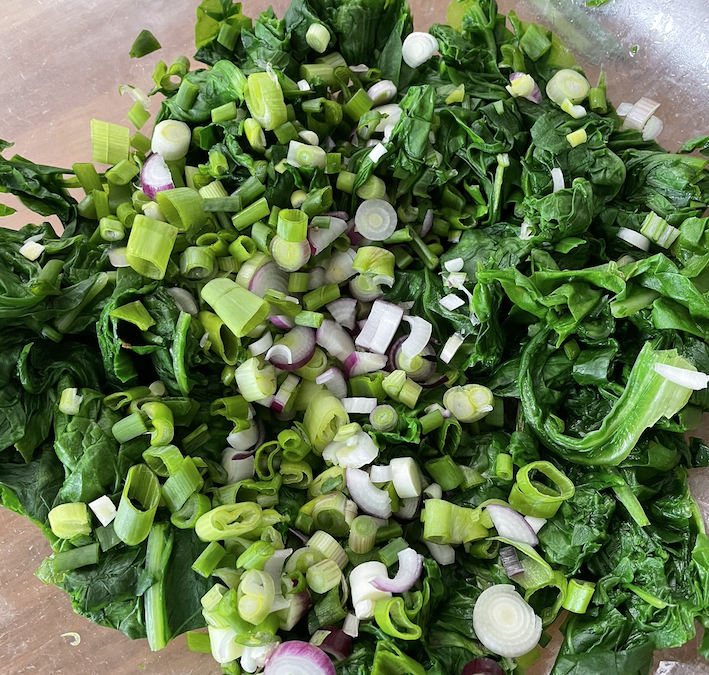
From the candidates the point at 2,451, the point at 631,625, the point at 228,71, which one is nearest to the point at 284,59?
the point at 228,71

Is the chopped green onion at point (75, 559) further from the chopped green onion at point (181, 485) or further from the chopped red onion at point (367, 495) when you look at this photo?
the chopped red onion at point (367, 495)

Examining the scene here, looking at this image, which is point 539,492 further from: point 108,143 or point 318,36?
point 108,143

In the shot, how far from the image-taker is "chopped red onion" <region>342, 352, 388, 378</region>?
63.8 inches

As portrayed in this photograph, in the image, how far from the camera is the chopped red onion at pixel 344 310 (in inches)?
65.9

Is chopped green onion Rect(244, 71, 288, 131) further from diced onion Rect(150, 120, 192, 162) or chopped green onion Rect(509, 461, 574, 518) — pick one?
chopped green onion Rect(509, 461, 574, 518)

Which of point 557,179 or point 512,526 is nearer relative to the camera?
point 512,526

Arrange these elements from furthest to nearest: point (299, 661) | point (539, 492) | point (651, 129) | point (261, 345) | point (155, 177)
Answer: point (651, 129) → point (155, 177) → point (261, 345) → point (539, 492) → point (299, 661)

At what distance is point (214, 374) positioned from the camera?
1.56 m

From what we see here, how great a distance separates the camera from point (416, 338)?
5.28 ft

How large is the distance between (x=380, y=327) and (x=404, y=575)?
0.60m

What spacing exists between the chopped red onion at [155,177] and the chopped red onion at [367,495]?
2.86ft

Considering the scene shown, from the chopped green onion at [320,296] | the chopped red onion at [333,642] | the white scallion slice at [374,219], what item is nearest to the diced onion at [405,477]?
the chopped red onion at [333,642]

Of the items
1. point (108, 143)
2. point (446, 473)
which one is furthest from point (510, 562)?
point (108, 143)

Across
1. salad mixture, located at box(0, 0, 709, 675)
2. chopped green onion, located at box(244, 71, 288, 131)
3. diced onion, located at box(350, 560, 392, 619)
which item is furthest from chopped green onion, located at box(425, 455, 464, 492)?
chopped green onion, located at box(244, 71, 288, 131)
